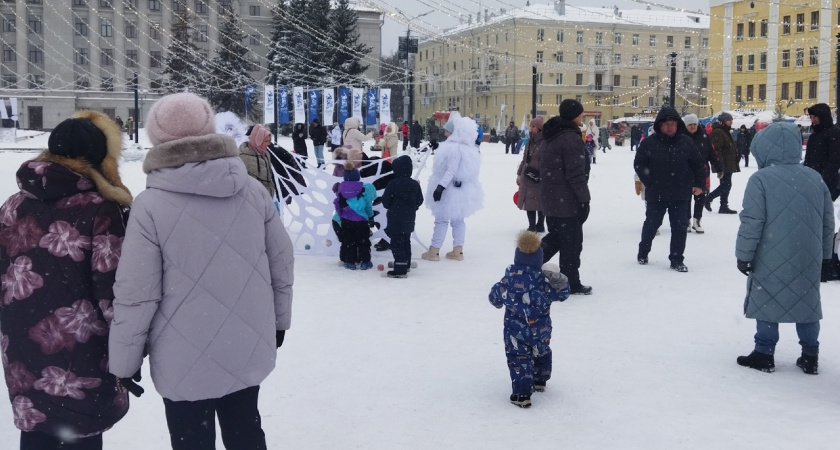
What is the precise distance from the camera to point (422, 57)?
3674 inches

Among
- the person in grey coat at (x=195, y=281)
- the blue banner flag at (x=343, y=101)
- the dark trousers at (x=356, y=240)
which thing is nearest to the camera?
the person in grey coat at (x=195, y=281)

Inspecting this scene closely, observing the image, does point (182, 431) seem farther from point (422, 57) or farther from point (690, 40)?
point (422, 57)

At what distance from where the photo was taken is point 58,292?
2586mm

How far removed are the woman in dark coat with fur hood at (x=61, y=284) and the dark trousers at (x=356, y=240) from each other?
5833mm

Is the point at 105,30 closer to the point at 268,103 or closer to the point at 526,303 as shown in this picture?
the point at 268,103

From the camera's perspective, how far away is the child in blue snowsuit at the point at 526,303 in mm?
4113

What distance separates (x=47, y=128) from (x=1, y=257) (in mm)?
70206

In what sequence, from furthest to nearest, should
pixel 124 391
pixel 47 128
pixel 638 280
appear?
1. pixel 47 128
2. pixel 638 280
3. pixel 124 391

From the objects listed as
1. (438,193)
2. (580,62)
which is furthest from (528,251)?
(580,62)

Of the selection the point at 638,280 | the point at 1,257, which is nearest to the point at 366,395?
the point at 1,257

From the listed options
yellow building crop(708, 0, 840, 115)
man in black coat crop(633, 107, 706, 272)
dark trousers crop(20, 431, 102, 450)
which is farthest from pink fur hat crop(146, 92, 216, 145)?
yellow building crop(708, 0, 840, 115)

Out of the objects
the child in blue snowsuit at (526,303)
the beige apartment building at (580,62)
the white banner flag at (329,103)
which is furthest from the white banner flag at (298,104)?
the child in blue snowsuit at (526,303)

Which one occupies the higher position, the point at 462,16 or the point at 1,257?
the point at 462,16

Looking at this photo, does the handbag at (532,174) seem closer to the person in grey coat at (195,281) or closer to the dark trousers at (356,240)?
the dark trousers at (356,240)
